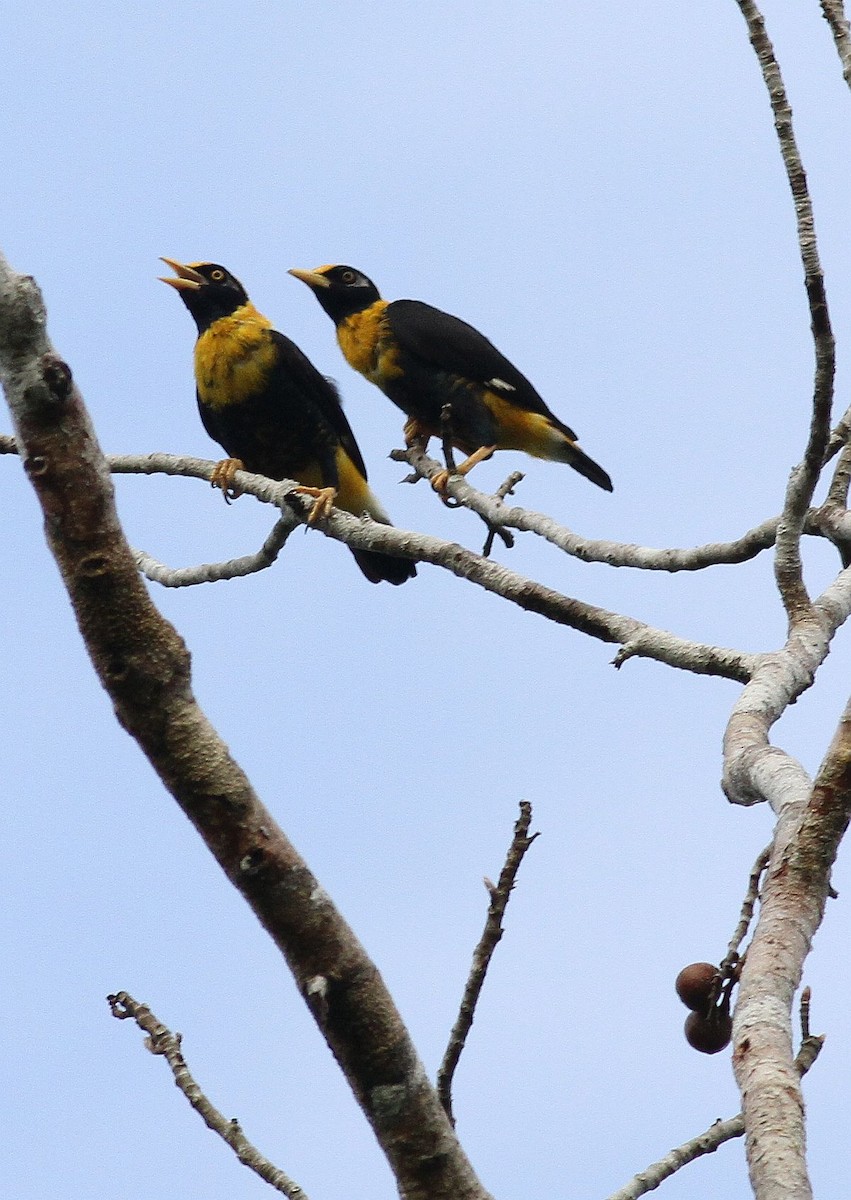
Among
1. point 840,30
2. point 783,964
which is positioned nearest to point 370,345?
point 840,30

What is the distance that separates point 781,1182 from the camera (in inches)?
66.4

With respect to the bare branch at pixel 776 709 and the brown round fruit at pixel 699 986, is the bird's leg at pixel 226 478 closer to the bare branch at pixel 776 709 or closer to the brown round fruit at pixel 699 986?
the bare branch at pixel 776 709

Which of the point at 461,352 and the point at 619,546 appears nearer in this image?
the point at 619,546

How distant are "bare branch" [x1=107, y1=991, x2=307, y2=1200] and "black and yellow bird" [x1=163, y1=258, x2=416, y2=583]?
4.52m

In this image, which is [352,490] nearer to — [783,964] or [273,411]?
[273,411]

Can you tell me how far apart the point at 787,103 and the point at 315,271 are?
19.3 ft

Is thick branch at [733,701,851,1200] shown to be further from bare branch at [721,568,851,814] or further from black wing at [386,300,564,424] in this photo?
black wing at [386,300,564,424]

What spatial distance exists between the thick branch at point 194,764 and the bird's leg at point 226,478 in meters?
3.23

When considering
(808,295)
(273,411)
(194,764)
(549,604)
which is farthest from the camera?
(273,411)

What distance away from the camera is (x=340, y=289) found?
8266 mm

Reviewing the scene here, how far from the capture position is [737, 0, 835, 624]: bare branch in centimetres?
266

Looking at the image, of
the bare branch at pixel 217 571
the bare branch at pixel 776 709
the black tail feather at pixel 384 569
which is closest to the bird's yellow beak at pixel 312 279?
the black tail feather at pixel 384 569

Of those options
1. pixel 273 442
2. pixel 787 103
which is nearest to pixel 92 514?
pixel 787 103

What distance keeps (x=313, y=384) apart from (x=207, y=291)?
825 millimetres
